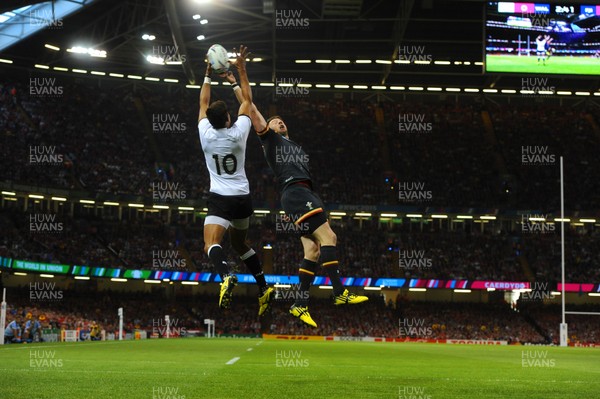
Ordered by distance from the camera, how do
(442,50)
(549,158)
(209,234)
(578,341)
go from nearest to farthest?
1. (209,234)
2. (578,341)
3. (442,50)
4. (549,158)

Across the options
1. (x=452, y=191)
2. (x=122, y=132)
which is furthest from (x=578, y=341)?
(x=122, y=132)

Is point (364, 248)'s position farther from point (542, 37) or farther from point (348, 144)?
point (542, 37)

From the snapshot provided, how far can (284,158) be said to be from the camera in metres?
11.2

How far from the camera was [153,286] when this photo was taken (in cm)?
6359

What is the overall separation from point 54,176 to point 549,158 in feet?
141

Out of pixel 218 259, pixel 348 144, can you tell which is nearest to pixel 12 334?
pixel 218 259

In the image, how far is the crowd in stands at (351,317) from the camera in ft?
186

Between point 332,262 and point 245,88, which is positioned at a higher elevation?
point 245,88

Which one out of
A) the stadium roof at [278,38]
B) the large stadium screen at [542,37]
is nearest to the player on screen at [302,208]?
the large stadium screen at [542,37]

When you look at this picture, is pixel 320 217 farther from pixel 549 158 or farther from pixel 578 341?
pixel 549 158

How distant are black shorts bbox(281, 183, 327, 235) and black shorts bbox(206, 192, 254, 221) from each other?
704mm

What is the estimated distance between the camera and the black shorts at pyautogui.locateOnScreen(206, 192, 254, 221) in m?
10.4

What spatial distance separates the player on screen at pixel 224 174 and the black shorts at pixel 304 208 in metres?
0.71

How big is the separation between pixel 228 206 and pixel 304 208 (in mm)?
1197
